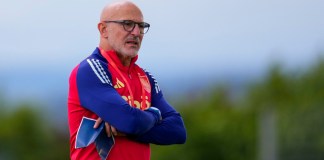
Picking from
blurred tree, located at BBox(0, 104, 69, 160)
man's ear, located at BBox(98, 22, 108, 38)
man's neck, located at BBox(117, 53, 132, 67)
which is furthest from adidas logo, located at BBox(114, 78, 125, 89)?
blurred tree, located at BBox(0, 104, 69, 160)

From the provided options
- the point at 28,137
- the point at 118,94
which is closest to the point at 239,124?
the point at 28,137

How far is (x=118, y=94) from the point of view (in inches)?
271

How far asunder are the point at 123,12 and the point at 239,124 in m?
35.5

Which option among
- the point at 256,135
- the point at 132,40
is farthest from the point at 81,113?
the point at 256,135

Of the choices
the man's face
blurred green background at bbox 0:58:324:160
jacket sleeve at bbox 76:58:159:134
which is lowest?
blurred green background at bbox 0:58:324:160

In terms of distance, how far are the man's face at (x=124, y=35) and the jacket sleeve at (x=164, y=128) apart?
1.36ft

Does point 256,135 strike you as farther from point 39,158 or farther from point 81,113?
point 81,113

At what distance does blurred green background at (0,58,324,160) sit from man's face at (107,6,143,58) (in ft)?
67.5

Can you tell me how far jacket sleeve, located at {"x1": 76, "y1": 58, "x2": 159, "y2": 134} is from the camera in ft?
22.4

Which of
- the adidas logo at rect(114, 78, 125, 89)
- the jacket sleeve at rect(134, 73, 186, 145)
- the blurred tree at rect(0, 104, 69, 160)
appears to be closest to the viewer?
the adidas logo at rect(114, 78, 125, 89)

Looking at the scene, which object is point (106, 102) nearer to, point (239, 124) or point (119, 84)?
point (119, 84)

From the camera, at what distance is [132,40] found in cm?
705

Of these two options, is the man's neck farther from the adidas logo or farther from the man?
the adidas logo

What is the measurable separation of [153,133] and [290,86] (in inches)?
1611
